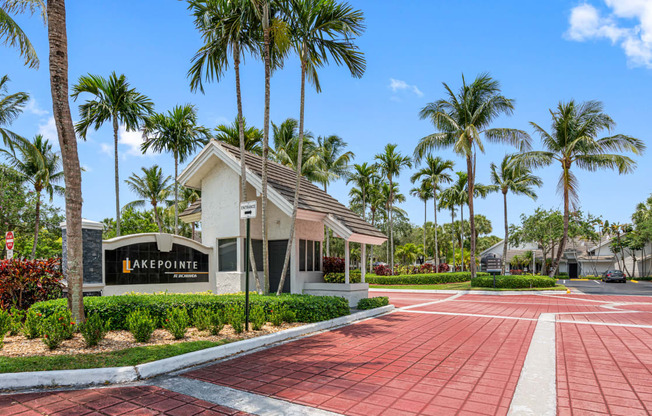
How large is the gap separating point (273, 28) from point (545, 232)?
4369 cm

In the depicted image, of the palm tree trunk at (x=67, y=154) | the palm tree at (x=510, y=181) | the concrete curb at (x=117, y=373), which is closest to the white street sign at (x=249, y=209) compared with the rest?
the concrete curb at (x=117, y=373)

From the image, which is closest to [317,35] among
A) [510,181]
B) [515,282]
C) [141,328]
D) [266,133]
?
[266,133]

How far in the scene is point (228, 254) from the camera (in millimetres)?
15883

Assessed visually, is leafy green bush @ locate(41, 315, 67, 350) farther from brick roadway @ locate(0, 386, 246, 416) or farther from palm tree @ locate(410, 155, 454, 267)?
palm tree @ locate(410, 155, 454, 267)

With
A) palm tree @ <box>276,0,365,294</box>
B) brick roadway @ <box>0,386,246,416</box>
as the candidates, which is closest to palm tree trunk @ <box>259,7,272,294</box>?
palm tree @ <box>276,0,365,294</box>

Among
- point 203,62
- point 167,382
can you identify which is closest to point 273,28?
point 203,62

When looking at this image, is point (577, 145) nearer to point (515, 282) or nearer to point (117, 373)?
point (515, 282)

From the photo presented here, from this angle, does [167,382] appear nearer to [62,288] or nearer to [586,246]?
[62,288]

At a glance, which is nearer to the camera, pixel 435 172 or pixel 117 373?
pixel 117 373

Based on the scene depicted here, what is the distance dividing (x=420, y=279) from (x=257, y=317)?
2378 centimetres

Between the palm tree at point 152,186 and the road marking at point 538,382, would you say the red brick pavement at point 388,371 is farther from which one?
the palm tree at point 152,186

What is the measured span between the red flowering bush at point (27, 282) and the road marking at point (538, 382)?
10494 mm

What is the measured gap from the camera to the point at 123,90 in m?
23.0

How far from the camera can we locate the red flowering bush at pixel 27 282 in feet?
31.6
